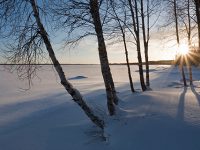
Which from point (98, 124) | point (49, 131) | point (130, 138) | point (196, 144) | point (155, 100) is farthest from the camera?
point (155, 100)

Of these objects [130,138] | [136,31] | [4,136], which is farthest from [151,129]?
[136,31]

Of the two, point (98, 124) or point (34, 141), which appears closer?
point (98, 124)

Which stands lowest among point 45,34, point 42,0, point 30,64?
point 30,64

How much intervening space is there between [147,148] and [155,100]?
15.9 ft

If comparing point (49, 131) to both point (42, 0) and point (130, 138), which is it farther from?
point (42, 0)

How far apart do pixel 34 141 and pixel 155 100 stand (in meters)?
5.24

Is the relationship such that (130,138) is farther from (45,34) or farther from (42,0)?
(42,0)

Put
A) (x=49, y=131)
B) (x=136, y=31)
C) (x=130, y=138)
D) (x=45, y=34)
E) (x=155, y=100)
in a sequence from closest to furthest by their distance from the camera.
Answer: (x=130, y=138)
(x=45, y=34)
(x=49, y=131)
(x=155, y=100)
(x=136, y=31)

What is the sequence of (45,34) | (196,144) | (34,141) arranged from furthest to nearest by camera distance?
(34,141) < (45,34) < (196,144)

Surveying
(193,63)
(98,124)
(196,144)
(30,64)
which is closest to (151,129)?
(196,144)

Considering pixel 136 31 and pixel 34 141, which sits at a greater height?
pixel 136 31

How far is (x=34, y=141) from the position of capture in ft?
30.1

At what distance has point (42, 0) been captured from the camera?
294 inches

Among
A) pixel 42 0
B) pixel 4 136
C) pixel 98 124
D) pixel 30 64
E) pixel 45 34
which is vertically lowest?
pixel 4 136
